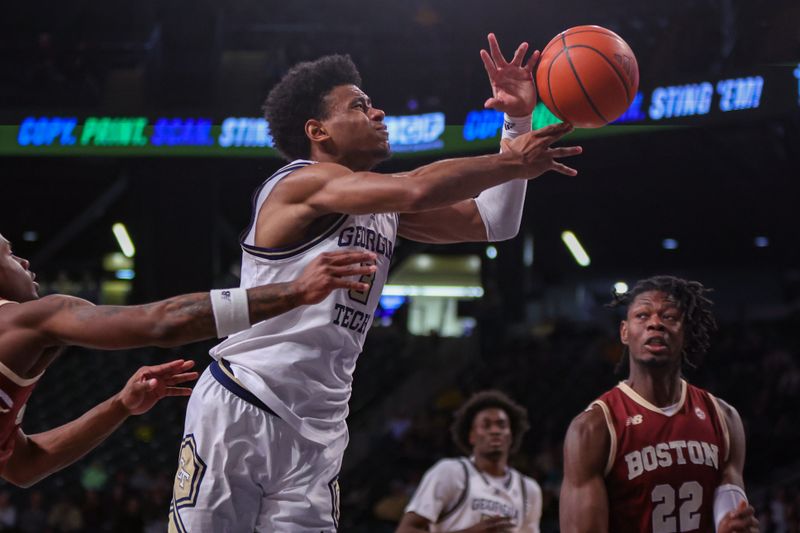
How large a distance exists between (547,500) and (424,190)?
7.77 meters

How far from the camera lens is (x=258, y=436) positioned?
11.2 ft

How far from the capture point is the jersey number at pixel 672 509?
14.6 feet

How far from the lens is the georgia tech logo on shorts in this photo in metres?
3.36

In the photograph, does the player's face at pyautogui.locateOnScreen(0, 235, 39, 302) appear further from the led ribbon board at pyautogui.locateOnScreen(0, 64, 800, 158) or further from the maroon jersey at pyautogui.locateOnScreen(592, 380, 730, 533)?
the led ribbon board at pyautogui.locateOnScreen(0, 64, 800, 158)

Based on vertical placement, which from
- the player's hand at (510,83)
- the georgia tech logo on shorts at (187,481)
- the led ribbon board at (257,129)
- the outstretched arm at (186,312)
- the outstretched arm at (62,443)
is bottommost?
the georgia tech logo on shorts at (187,481)

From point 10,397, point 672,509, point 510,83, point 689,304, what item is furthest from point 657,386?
point 10,397

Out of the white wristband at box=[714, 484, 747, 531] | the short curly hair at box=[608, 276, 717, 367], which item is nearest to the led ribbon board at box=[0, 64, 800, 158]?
the short curly hair at box=[608, 276, 717, 367]

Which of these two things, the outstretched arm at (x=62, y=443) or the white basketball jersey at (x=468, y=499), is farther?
the white basketball jersey at (x=468, y=499)

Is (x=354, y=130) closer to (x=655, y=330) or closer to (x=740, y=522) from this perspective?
(x=655, y=330)

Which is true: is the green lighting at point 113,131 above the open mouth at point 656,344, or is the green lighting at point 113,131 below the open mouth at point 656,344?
above

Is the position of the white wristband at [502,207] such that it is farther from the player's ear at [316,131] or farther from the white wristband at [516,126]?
the player's ear at [316,131]

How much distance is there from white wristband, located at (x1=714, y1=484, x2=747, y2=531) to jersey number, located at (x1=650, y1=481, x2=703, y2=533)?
0.09m

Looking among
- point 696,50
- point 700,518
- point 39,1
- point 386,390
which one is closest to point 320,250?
point 700,518

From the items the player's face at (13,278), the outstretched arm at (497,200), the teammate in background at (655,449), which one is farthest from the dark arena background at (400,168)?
the player's face at (13,278)
